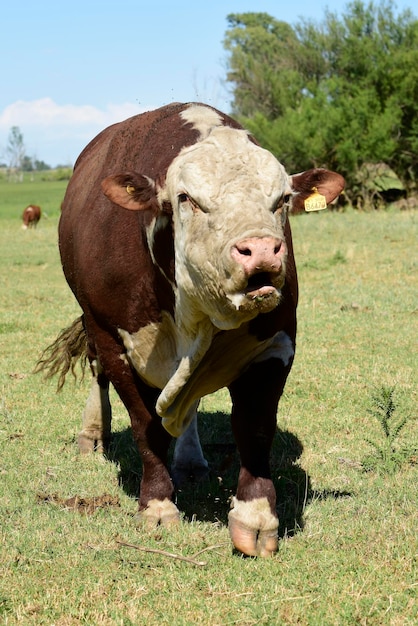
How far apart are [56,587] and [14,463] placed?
1976 millimetres

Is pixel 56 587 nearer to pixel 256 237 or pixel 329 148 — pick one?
pixel 256 237

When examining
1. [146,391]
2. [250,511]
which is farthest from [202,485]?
[250,511]

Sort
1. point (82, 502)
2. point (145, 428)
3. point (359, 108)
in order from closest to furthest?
point (145, 428) → point (82, 502) → point (359, 108)

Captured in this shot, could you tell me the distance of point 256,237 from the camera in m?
3.20

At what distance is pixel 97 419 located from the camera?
5.97m

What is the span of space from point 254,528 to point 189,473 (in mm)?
1464

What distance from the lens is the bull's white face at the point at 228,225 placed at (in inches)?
128

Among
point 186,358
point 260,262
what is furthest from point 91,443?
point 260,262

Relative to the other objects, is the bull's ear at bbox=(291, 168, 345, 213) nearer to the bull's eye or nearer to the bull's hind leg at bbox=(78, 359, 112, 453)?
the bull's eye

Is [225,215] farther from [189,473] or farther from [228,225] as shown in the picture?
[189,473]

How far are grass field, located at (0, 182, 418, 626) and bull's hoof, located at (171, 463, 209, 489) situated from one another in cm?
8

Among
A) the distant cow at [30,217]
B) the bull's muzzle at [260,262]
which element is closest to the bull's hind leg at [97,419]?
the bull's muzzle at [260,262]

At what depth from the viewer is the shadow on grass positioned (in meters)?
4.62

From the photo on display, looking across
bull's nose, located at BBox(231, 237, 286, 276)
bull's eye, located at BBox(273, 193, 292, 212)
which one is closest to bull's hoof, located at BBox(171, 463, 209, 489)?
bull's eye, located at BBox(273, 193, 292, 212)
